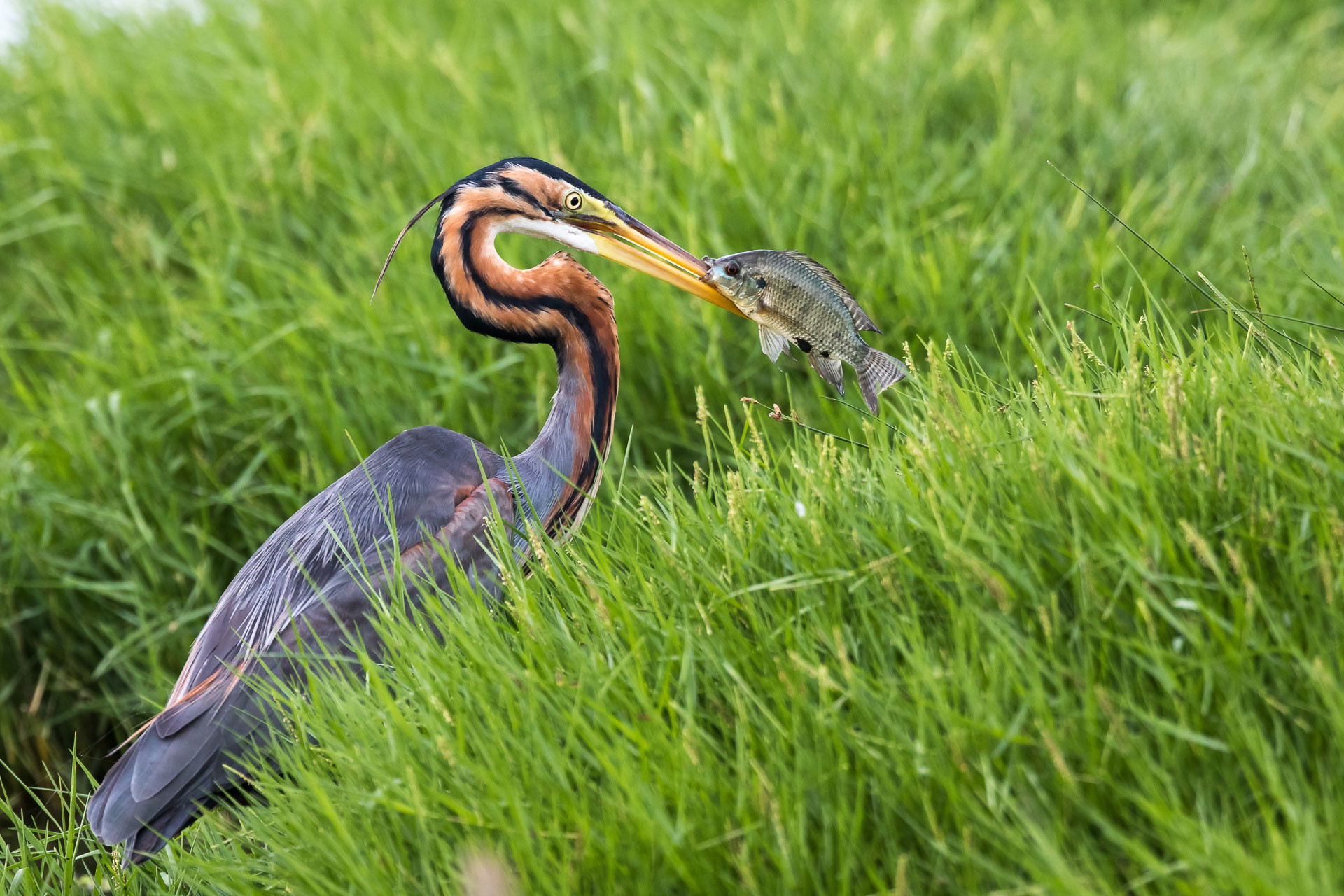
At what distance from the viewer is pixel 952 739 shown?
5.93 ft

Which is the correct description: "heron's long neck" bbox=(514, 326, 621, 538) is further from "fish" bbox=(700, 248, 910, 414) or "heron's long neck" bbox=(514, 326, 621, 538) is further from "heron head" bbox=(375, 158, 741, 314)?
"fish" bbox=(700, 248, 910, 414)

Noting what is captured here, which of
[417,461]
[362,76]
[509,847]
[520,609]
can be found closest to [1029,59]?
[362,76]

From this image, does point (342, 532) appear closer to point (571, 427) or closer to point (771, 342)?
point (571, 427)

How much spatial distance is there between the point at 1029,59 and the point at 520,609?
483 centimetres

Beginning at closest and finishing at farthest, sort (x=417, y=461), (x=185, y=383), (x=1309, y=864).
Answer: (x=1309, y=864)
(x=417, y=461)
(x=185, y=383)

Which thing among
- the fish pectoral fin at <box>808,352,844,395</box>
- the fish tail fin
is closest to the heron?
the fish pectoral fin at <box>808,352,844,395</box>

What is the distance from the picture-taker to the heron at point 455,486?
275 centimetres

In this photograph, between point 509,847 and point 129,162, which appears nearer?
point 509,847

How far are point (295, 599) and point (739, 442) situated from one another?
170 centimetres

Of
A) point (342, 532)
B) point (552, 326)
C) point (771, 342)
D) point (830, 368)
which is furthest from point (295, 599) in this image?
point (830, 368)

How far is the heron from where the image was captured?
275cm

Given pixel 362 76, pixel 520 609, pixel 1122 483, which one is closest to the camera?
pixel 1122 483

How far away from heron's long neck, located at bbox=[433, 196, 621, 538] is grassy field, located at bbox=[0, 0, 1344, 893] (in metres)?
0.30

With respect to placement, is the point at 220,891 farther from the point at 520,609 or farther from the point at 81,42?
the point at 81,42
